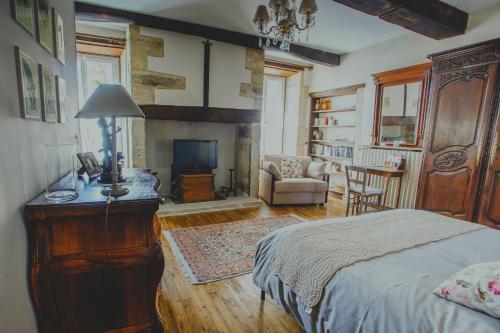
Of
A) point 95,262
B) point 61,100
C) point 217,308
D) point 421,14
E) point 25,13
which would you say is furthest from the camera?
point 421,14

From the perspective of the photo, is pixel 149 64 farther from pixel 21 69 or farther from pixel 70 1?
pixel 21 69

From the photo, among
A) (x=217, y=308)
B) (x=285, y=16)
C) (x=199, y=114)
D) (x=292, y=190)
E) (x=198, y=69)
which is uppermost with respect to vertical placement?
(x=285, y=16)

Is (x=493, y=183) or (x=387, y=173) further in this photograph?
(x=387, y=173)

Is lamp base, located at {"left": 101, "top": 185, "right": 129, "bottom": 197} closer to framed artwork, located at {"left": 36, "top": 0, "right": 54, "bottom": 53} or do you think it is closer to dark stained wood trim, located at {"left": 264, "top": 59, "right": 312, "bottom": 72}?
framed artwork, located at {"left": 36, "top": 0, "right": 54, "bottom": 53}

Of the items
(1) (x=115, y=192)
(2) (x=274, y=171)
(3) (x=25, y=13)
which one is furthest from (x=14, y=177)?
(2) (x=274, y=171)

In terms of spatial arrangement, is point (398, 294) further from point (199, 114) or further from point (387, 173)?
point (199, 114)

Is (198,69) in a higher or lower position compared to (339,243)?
higher

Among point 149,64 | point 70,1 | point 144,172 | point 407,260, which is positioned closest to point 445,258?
point 407,260

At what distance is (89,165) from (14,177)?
0.71m

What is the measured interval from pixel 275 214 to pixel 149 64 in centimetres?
299

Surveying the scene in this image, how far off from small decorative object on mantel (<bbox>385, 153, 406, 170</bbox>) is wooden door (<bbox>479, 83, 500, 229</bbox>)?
117cm

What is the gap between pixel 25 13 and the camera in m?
1.19

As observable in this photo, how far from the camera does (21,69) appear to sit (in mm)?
1127

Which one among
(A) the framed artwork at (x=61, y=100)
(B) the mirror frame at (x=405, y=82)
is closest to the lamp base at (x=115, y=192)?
(A) the framed artwork at (x=61, y=100)
